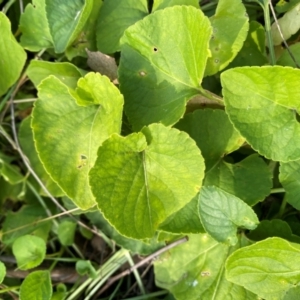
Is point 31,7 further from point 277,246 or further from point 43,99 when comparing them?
point 277,246

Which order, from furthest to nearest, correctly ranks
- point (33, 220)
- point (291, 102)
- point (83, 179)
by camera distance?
point (33, 220) → point (83, 179) → point (291, 102)

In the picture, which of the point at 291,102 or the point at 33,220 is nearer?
the point at 291,102

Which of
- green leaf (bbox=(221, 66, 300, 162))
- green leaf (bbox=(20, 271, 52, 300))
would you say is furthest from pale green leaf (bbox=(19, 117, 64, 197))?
green leaf (bbox=(221, 66, 300, 162))

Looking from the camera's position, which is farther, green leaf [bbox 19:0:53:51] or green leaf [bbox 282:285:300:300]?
green leaf [bbox 19:0:53:51]

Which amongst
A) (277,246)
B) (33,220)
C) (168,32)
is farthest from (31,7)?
(277,246)

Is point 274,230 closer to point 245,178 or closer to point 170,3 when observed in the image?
point 245,178

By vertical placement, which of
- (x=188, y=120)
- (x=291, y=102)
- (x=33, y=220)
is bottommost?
(x=33, y=220)

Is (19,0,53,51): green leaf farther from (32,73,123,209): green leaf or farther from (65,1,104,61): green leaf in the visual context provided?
(32,73,123,209): green leaf

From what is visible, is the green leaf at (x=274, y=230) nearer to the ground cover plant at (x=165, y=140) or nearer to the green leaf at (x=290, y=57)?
the ground cover plant at (x=165, y=140)
